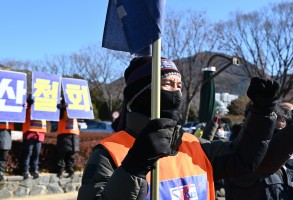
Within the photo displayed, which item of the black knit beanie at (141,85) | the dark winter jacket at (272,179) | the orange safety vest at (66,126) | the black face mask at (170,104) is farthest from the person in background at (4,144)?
the black face mask at (170,104)

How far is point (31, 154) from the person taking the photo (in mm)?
7898

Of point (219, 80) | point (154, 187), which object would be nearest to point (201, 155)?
point (154, 187)

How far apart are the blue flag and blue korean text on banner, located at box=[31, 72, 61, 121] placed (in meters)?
5.70

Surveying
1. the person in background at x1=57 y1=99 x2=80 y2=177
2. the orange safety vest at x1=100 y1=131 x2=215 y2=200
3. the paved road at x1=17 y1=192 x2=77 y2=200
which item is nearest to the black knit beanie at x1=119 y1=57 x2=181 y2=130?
the orange safety vest at x1=100 y1=131 x2=215 y2=200

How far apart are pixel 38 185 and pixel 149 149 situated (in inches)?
267

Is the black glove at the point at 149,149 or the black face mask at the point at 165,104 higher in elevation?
the black face mask at the point at 165,104

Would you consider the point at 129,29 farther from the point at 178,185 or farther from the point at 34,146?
the point at 34,146

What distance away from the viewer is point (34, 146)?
7.93 m

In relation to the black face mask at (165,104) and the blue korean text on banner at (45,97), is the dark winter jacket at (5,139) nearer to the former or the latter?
the blue korean text on banner at (45,97)

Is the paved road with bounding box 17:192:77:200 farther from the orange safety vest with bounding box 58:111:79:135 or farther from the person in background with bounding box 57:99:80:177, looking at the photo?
the orange safety vest with bounding box 58:111:79:135

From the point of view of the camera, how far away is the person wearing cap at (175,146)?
1875 mm

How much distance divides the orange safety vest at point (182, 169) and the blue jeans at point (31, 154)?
6.03m

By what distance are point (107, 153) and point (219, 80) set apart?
123ft

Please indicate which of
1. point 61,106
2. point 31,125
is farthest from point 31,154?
point 61,106
